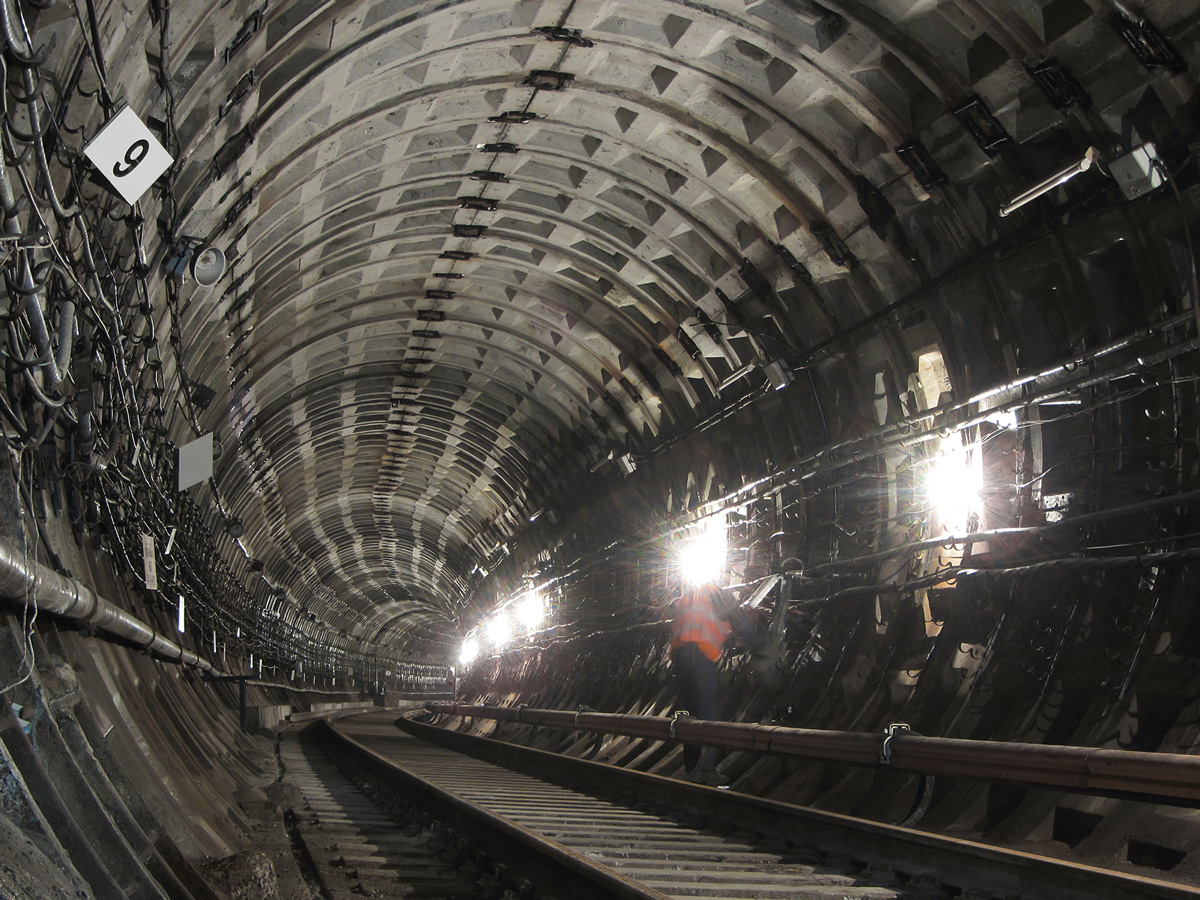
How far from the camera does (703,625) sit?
1267 centimetres

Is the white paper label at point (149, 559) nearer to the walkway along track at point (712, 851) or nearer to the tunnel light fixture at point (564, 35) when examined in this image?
the walkway along track at point (712, 851)

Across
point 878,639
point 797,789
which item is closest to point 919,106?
point 878,639

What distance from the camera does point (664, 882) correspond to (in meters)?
5.43

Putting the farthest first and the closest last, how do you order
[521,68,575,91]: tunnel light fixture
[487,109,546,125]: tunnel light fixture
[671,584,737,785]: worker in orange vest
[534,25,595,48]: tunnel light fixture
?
[671,584,737,785]: worker in orange vest < [487,109,546,125]: tunnel light fixture < [521,68,575,91]: tunnel light fixture < [534,25,595,48]: tunnel light fixture

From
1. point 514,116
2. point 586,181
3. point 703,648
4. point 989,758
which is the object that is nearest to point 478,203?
point 586,181

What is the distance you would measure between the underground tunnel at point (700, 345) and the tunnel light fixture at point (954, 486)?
4 cm

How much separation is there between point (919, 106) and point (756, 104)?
1704 mm

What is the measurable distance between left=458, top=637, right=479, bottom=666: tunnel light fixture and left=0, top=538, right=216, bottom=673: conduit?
2898 centimetres

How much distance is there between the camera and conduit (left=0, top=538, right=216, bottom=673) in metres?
4.22

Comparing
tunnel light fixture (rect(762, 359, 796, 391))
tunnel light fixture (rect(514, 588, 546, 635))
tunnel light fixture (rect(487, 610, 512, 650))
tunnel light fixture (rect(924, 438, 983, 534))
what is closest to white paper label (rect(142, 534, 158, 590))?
tunnel light fixture (rect(762, 359, 796, 391))

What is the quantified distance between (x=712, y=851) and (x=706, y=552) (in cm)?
752

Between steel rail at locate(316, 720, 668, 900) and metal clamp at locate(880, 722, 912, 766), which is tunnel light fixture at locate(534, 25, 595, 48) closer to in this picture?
metal clamp at locate(880, 722, 912, 766)

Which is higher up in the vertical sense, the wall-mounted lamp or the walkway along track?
the wall-mounted lamp

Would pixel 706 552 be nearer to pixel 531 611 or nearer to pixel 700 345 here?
pixel 700 345
